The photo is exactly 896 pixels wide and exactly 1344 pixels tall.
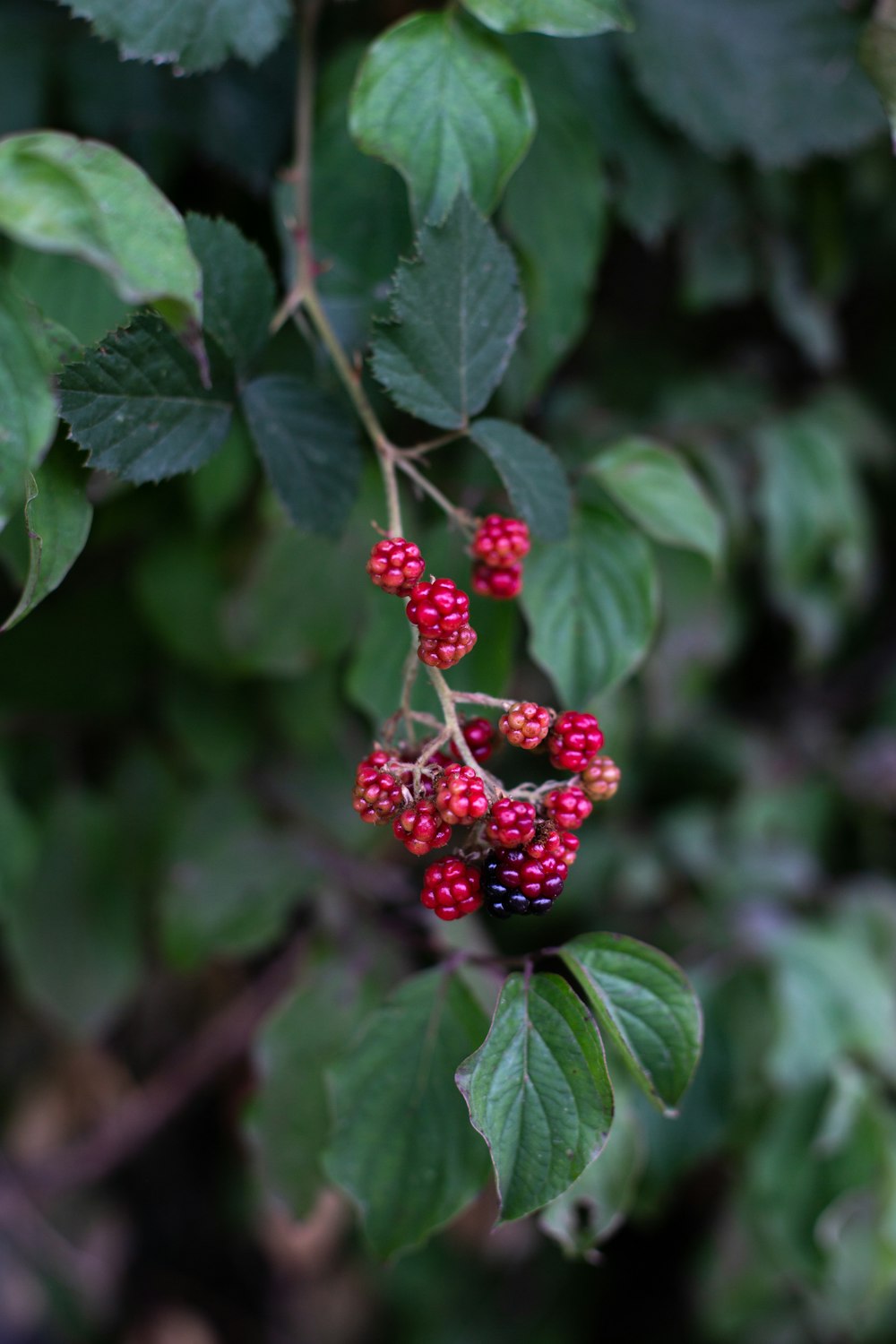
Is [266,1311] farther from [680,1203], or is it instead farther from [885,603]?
[885,603]

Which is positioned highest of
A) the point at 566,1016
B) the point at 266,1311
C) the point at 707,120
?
the point at 707,120

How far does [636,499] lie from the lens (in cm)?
84

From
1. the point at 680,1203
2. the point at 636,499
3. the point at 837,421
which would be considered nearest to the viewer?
the point at 636,499

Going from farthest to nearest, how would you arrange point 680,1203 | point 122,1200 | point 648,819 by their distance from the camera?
1. point 122,1200
2. point 680,1203
3. point 648,819

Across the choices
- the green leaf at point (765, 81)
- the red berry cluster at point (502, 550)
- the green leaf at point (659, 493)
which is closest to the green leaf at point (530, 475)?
the red berry cluster at point (502, 550)

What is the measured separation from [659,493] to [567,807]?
360 millimetres

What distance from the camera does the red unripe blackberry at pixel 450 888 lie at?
1.88 feet

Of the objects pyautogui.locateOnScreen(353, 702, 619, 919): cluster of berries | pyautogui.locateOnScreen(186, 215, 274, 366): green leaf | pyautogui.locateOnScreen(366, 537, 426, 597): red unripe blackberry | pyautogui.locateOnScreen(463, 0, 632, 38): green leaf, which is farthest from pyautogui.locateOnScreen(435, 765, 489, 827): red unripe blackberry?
pyautogui.locateOnScreen(463, 0, 632, 38): green leaf

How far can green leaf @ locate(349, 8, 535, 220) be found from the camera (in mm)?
698

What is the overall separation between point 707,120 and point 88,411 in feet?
2.44

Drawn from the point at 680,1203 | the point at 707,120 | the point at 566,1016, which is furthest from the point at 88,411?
the point at 680,1203

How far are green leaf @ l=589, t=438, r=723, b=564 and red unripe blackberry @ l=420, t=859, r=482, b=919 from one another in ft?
1.26

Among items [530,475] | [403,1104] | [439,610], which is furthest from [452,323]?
[403,1104]

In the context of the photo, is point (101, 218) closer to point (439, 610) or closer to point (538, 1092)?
point (439, 610)
